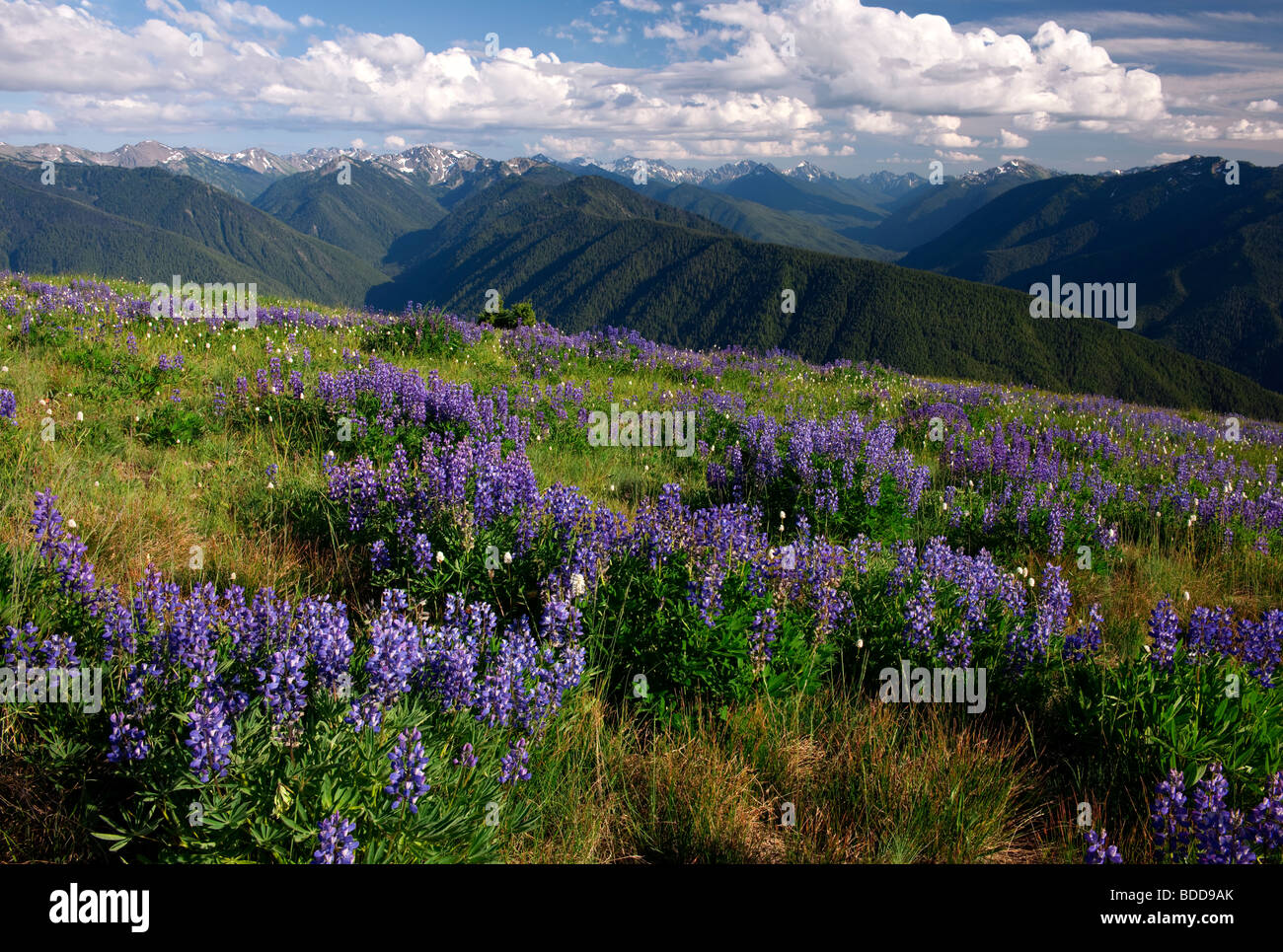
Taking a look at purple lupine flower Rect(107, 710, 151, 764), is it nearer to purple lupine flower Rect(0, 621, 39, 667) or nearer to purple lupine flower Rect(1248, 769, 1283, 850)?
purple lupine flower Rect(0, 621, 39, 667)

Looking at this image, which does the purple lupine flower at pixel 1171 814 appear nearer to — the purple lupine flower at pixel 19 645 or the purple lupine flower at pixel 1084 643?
the purple lupine flower at pixel 1084 643

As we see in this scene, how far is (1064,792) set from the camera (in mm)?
3596

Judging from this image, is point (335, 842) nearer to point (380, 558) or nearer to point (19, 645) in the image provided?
point (19, 645)

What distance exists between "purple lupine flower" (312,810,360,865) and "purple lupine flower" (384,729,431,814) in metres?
0.17

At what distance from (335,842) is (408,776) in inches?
12.5

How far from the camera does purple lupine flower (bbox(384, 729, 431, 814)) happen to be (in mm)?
2387

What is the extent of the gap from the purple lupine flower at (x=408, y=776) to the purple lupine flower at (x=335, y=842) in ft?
0.55

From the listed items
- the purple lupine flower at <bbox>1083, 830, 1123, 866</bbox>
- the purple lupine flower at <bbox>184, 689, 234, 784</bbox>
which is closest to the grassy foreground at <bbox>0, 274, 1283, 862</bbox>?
the purple lupine flower at <bbox>184, 689, 234, 784</bbox>

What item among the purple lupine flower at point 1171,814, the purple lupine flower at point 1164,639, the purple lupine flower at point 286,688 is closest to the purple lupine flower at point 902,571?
the purple lupine flower at point 1164,639

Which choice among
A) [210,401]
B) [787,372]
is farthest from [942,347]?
[210,401]

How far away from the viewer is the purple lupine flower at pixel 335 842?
7.11ft

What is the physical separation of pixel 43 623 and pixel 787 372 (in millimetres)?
15678
